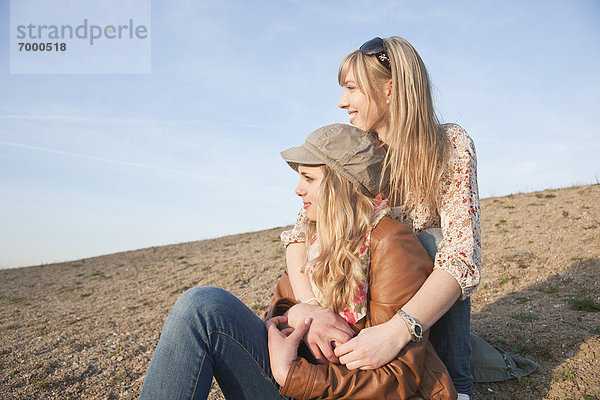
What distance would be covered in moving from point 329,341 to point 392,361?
0.31 metres

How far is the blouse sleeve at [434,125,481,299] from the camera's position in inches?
86.1

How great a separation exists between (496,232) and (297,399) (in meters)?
8.47

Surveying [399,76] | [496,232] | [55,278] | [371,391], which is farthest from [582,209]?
[55,278]

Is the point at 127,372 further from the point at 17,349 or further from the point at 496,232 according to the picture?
the point at 496,232

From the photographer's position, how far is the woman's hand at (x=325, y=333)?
80.0 inches

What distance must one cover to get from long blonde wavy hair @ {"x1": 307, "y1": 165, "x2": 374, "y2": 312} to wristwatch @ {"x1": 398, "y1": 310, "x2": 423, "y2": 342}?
11.0 inches

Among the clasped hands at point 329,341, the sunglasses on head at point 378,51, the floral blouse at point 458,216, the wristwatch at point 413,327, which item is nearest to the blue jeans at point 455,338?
the floral blouse at point 458,216

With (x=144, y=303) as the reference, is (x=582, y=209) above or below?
above

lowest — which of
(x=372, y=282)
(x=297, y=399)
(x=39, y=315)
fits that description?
(x=39, y=315)

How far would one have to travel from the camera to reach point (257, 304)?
272 inches

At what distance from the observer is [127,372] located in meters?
4.65

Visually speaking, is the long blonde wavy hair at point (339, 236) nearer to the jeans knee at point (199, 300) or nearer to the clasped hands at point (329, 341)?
the clasped hands at point (329, 341)

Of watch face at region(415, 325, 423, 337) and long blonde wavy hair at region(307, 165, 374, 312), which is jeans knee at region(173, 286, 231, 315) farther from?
watch face at region(415, 325, 423, 337)

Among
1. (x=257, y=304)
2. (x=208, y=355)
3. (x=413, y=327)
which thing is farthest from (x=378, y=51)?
(x=257, y=304)
